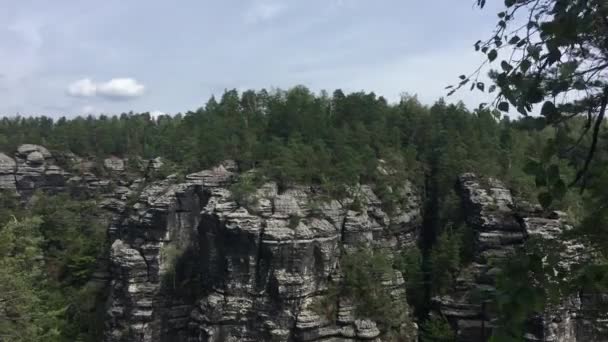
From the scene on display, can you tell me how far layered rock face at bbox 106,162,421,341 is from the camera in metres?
21.5

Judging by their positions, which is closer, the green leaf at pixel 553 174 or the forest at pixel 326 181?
the green leaf at pixel 553 174

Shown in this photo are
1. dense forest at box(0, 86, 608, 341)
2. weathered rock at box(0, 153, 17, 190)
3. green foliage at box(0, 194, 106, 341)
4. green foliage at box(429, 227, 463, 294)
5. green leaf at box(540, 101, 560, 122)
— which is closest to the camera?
green leaf at box(540, 101, 560, 122)

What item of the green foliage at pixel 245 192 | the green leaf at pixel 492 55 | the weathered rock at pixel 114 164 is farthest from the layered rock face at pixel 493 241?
the weathered rock at pixel 114 164

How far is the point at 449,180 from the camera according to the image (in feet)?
97.4

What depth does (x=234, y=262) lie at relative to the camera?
72.4 ft

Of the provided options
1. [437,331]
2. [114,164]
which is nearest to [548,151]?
[437,331]

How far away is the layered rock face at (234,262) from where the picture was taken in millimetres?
21500

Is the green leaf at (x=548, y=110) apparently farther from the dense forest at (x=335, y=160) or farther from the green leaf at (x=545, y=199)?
the dense forest at (x=335, y=160)

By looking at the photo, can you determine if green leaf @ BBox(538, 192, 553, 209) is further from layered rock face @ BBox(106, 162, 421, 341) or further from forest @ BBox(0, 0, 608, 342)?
layered rock face @ BBox(106, 162, 421, 341)

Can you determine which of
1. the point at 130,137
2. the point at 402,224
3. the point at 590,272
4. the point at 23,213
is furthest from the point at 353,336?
the point at 130,137

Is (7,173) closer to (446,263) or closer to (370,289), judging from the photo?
(370,289)

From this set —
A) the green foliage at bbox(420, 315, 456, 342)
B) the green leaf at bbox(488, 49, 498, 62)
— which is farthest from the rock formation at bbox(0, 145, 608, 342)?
the green leaf at bbox(488, 49, 498, 62)

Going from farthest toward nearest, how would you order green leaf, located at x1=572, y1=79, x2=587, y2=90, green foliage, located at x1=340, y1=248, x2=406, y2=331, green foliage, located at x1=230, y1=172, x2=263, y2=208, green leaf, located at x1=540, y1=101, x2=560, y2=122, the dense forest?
1. the dense forest
2. green foliage, located at x1=230, y1=172, x2=263, y2=208
3. green foliage, located at x1=340, y1=248, x2=406, y2=331
4. green leaf, located at x1=572, y1=79, x2=587, y2=90
5. green leaf, located at x1=540, y1=101, x2=560, y2=122

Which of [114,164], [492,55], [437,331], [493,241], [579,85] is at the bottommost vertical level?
[437,331]
